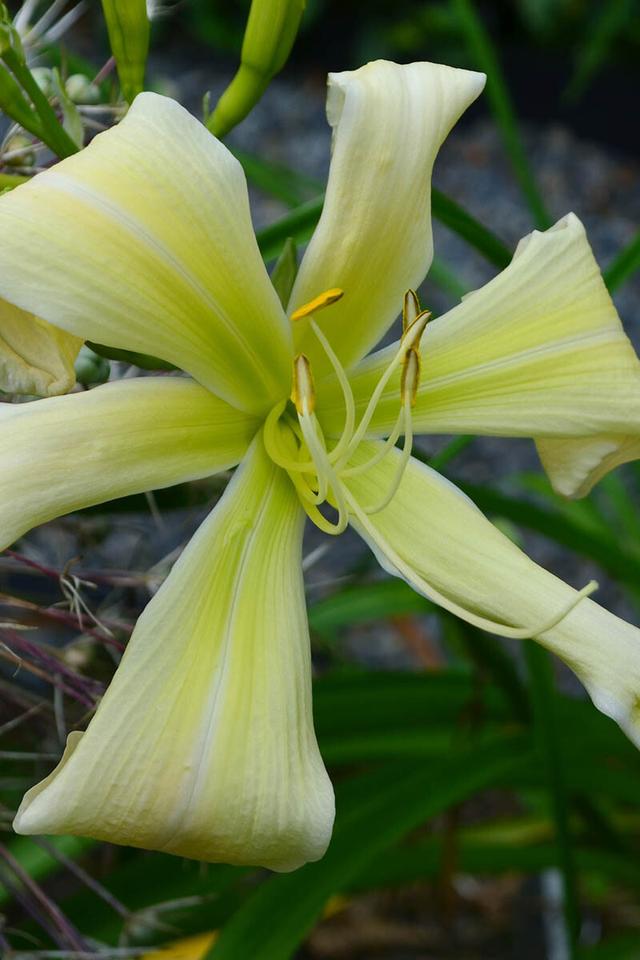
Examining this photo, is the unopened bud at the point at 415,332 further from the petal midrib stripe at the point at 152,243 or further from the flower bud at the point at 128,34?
the flower bud at the point at 128,34

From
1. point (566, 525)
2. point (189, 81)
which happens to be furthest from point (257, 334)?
point (189, 81)

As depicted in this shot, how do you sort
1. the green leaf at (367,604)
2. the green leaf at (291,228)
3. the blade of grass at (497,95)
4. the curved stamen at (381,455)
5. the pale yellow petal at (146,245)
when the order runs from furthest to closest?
the green leaf at (367,604) < the blade of grass at (497,95) < the green leaf at (291,228) < the curved stamen at (381,455) < the pale yellow petal at (146,245)

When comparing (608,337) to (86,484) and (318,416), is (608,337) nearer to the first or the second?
(318,416)

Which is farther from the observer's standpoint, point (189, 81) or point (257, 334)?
point (189, 81)

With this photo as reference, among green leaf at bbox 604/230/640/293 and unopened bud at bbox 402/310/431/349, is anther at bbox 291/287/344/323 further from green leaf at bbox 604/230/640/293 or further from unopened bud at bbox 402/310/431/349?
green leaf at bbox 604/230/640/293

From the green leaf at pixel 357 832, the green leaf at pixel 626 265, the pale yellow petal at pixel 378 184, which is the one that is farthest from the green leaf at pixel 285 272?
the green leaf at pixel 357 832
